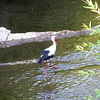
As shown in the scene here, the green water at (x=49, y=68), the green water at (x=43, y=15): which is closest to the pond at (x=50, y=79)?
the green water at (x=49, y=68)

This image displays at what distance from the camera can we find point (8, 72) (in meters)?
7.27

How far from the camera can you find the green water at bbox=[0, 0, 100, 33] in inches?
480

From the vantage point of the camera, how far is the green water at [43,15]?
12188 millimetres

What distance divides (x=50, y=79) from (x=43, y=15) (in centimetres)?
845

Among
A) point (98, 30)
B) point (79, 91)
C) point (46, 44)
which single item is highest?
point (98, 30)

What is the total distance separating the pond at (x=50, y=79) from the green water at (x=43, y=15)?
347 centimetres

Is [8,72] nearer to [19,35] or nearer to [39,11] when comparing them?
[19,35]

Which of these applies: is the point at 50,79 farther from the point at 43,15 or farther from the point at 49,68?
the point at 43,15

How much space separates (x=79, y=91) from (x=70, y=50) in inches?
120

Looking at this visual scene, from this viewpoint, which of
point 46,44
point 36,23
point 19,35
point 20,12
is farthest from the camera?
point 20,12

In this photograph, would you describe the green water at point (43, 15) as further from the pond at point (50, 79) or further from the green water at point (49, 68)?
the pond at point (50, 79)

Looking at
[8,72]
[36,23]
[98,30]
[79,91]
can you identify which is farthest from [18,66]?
[36,23]

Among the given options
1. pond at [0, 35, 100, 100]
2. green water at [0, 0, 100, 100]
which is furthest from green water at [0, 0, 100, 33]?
pond at [0, 35, 100, 100]

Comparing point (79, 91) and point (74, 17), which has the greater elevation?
point (74, 17)
